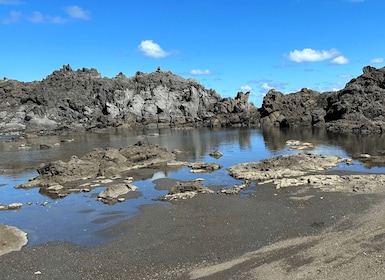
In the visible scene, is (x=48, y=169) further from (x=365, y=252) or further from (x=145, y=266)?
(x=365, y=252)

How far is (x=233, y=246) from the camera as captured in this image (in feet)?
74.1

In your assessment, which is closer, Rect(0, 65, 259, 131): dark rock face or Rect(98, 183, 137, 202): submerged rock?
Rect(98, 183, 137, 202): submerged rock

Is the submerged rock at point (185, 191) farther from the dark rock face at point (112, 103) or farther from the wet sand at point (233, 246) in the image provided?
the dark rock face at point (112, 103)

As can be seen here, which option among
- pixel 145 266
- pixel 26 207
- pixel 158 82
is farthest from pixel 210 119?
pixel 145 266

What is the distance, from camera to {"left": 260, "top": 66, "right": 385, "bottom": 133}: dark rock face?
106506 millimetres

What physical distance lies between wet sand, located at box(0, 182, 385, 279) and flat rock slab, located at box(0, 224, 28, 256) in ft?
3.04

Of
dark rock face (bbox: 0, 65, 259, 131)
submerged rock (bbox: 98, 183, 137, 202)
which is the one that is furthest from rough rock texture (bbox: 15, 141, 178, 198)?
dark rock face (bbox: 0, 65, 259, 131)

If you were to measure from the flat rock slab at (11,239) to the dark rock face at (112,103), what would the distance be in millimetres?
128150

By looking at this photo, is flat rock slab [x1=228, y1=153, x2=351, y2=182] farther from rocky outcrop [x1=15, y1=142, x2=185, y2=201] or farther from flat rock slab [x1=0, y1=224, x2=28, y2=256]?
flat rock slab [x1=0, y1=224, x2=28, y2=256]

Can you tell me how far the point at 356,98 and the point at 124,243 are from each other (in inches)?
4319

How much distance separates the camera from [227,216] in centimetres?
2853

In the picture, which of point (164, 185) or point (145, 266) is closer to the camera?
point (145, 266)

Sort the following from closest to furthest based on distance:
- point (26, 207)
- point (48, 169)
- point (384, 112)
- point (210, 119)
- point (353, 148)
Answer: point (26, 207) < point (48, 169) < point (353, 148) < point (384, 112) < point (210, 119)

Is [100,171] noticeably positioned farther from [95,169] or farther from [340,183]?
[340,183]
